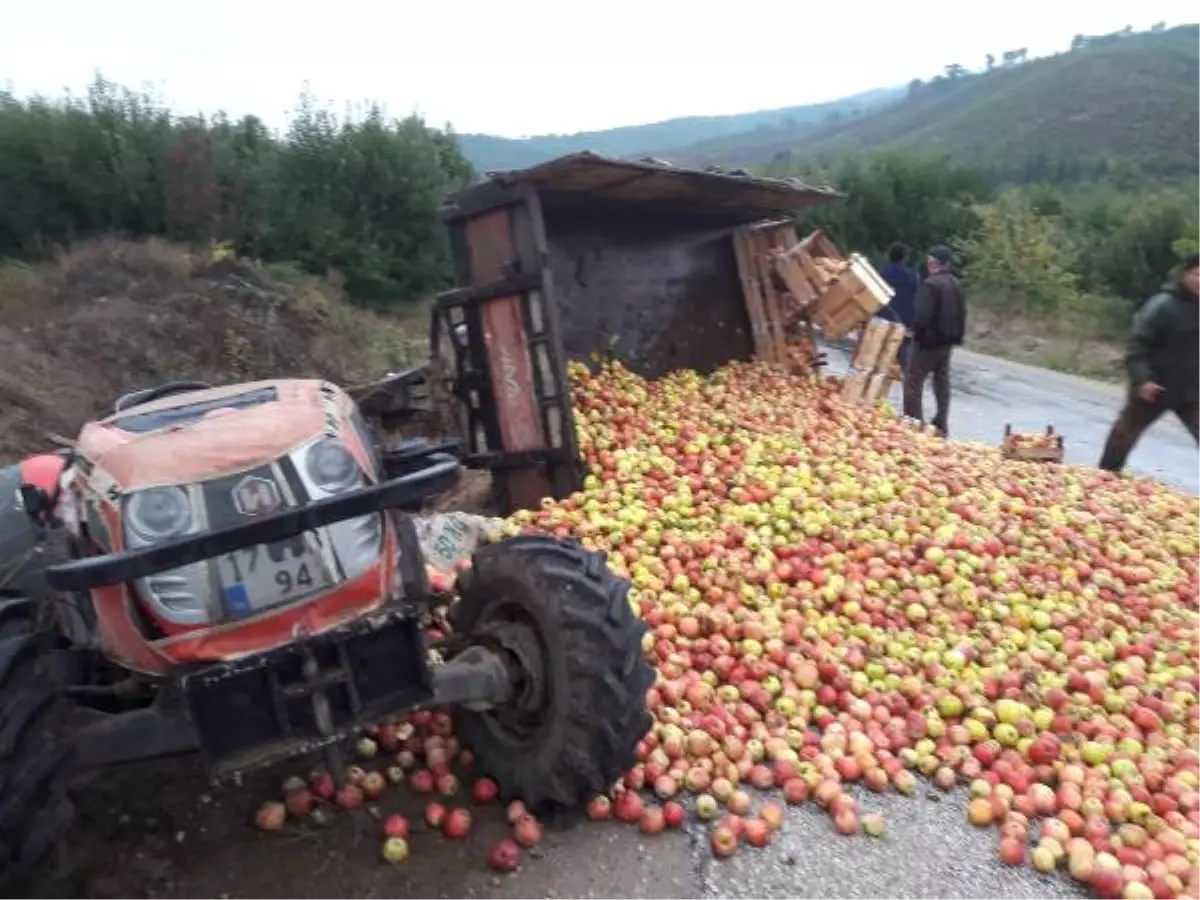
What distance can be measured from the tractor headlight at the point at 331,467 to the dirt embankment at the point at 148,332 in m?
7.31

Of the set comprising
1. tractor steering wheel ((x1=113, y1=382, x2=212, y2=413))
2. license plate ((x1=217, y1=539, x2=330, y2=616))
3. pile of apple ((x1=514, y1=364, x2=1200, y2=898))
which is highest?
tractor steering wheel ((x1=113, y1=382, x2=212, y2=413))

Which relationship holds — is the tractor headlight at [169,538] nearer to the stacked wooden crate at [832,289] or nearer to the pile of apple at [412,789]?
the pile of apple at [412,789]

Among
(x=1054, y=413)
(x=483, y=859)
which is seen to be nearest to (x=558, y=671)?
(x=483, y=859)

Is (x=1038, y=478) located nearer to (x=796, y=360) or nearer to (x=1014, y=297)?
(x=796, y=360)

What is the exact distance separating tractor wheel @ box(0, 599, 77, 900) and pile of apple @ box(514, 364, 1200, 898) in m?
1.87

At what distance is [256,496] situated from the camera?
3166 millimetres

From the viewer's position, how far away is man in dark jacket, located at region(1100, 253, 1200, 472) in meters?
8.33

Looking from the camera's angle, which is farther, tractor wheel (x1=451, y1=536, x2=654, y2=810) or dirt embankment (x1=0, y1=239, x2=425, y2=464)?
dirt embankment (x1=0, y1=239, x2=425, y2=464)

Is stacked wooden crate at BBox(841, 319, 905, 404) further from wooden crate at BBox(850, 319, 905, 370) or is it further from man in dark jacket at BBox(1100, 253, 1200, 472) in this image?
man in dark jacket at BBox(1100, 253, 1200, 472)

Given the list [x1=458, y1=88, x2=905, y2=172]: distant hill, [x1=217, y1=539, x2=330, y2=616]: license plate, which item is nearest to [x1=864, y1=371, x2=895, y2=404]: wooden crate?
[x1=217, y1=539, x2=330, y2=616]: license plate

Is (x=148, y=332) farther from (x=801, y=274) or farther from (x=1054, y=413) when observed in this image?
(x=1054, y=413)

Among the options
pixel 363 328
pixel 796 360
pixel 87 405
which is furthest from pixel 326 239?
pixel 796 360

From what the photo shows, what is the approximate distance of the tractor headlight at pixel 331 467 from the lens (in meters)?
3.28

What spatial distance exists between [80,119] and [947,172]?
2405 centimetres
